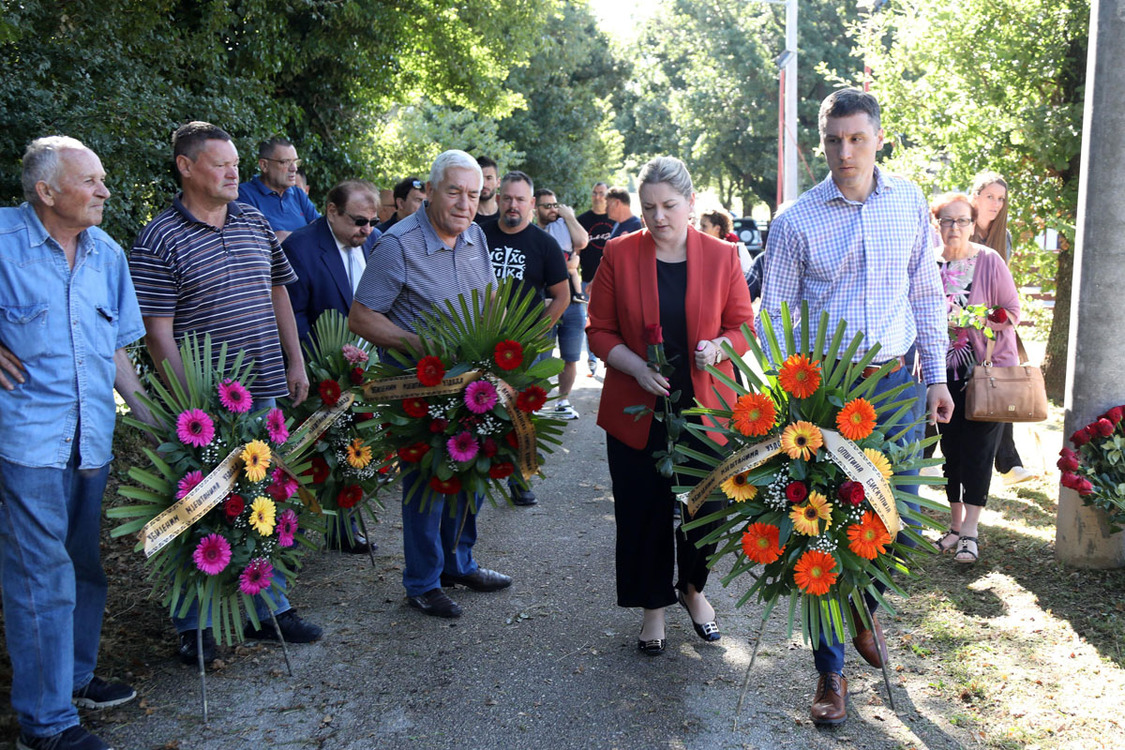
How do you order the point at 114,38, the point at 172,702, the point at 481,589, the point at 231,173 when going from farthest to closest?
the point at 114,38, the point at 481,589, the point at 231,173, the point at 172,702

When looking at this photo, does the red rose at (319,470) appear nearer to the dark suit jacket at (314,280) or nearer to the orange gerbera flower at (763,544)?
the dark suit jacket at (314,280)

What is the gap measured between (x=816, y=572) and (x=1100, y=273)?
9.63ft

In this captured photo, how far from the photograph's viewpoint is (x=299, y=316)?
600 cm

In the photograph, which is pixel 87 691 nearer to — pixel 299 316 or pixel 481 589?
pixel 481 589

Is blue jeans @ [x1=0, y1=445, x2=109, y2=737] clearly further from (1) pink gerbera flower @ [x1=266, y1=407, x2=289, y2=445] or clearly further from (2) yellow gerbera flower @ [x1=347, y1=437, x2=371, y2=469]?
(2) yellow gerbera flower @ [x1=347, y1=437, x2=371, y2=469]

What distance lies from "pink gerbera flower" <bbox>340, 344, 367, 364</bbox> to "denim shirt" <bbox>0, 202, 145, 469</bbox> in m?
1.44

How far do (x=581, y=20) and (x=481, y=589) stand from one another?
89.7 ft

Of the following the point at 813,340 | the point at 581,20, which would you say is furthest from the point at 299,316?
the point at 581,20

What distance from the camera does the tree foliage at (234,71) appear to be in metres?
6.86

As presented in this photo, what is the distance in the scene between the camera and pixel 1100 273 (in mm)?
5500

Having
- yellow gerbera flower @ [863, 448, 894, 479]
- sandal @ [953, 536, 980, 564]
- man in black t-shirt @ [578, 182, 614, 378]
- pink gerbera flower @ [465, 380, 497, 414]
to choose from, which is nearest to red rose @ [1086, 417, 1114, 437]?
sandal @ [953, 536, 980, 564]

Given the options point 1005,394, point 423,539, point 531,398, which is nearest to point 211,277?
point 531,398

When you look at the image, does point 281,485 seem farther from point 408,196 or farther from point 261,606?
point 408,196

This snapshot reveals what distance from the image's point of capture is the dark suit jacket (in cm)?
598
